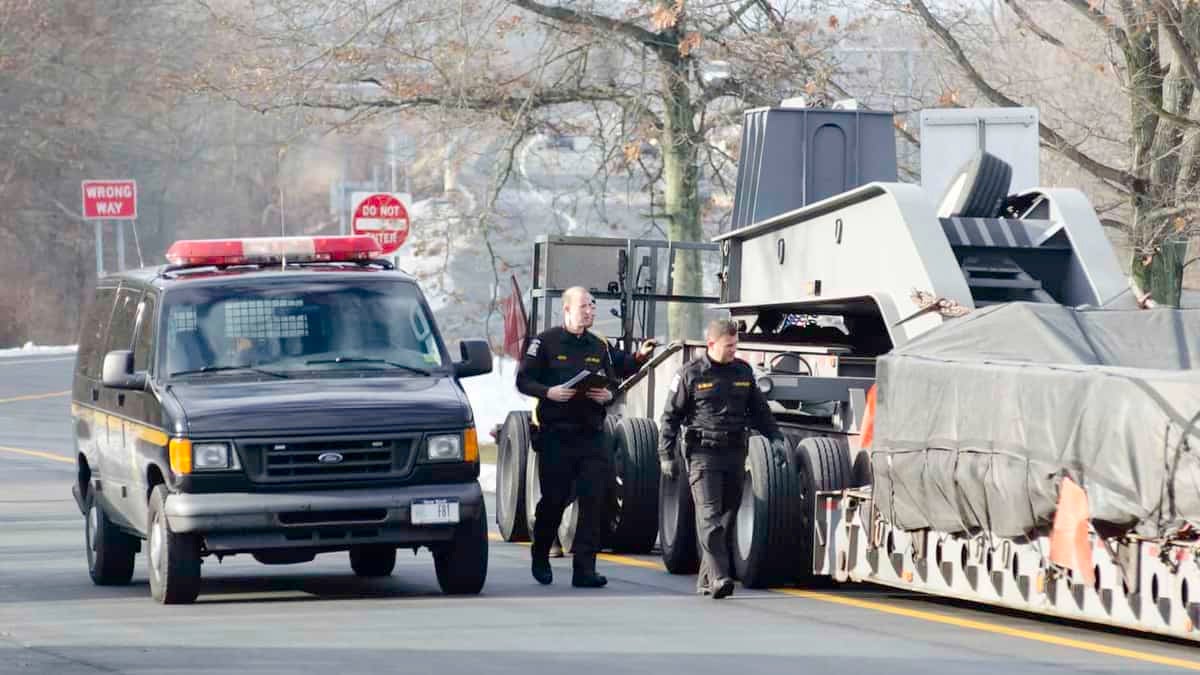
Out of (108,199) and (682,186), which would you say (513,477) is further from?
(108,199)

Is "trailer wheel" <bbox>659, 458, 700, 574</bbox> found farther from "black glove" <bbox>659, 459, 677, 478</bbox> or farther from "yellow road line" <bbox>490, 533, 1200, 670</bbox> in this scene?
"yellow road line" <bbox>490, 533, 1200, 670</bbox>

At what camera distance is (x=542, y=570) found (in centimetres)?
1309

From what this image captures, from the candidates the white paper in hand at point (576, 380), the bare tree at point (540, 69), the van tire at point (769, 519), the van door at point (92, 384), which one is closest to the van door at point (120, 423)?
the van door at point (92, 384)

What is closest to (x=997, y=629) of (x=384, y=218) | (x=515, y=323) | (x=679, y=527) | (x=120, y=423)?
(x=679, y=527)

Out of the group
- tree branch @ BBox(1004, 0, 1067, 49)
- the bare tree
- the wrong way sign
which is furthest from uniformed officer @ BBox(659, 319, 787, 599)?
the wrong way sign

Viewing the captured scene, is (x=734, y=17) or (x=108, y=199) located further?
(x=108, y=199)

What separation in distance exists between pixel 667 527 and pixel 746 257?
281cm

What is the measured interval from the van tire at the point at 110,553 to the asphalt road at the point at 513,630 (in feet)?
0.43

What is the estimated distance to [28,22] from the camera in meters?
54.7

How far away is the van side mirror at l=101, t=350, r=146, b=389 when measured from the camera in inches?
480

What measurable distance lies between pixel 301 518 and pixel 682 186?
1728cm

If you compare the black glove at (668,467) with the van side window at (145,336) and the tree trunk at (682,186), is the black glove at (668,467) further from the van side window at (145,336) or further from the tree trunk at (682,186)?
the tree trunk at (682,186)

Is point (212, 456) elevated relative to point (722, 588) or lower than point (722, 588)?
elevated

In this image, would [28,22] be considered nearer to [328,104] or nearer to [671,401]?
[328,104]
